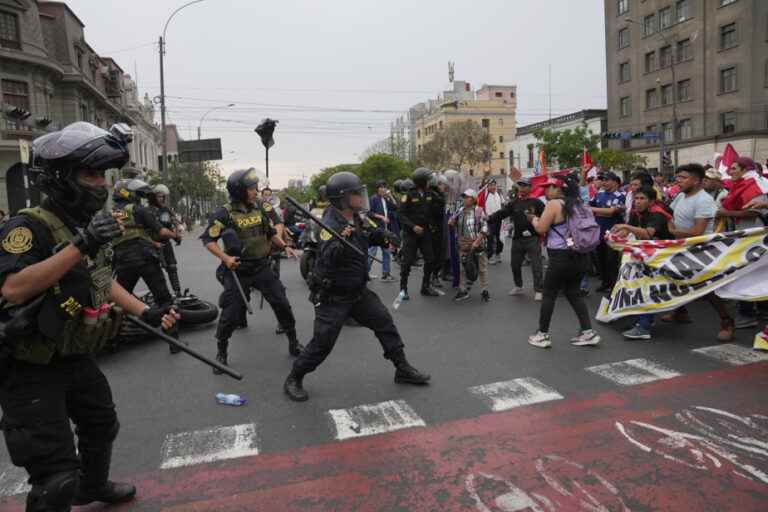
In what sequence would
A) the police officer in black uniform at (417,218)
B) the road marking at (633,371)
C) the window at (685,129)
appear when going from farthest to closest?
the window at (685,129) → the police officer in black uniform at (417,218) → the road marking at (633,371)

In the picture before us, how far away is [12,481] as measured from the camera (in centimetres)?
362

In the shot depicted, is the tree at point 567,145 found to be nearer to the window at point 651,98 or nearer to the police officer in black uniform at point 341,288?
the window at point 651,98

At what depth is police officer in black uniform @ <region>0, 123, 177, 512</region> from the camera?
2434mm

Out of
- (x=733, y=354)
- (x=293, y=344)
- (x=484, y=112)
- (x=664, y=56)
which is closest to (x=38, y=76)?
(x=293, y=344)

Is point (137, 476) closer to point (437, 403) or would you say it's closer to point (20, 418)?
point (20, 418)

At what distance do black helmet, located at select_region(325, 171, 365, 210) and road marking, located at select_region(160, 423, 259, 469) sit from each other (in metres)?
1.95

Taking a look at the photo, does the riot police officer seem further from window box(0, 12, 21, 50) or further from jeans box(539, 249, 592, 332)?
window box(0, 12, 21, 50)

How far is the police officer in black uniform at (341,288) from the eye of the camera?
481 cm

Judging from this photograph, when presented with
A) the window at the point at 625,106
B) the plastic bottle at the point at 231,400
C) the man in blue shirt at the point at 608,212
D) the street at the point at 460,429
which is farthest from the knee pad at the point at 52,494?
the window at the point at 625,106

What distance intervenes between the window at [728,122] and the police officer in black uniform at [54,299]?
1759 inches

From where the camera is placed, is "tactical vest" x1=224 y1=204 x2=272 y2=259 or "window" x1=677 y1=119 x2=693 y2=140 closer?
"tactical vest" x1=224 y1=204 x2=272 y2=259

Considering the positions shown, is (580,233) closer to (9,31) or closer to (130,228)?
(130,228)

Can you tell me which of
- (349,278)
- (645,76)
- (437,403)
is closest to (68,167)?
(349,278)

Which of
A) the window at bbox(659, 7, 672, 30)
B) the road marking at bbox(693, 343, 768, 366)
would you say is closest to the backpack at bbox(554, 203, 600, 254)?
the road marking at bbox(693, 343, 768, 366)
